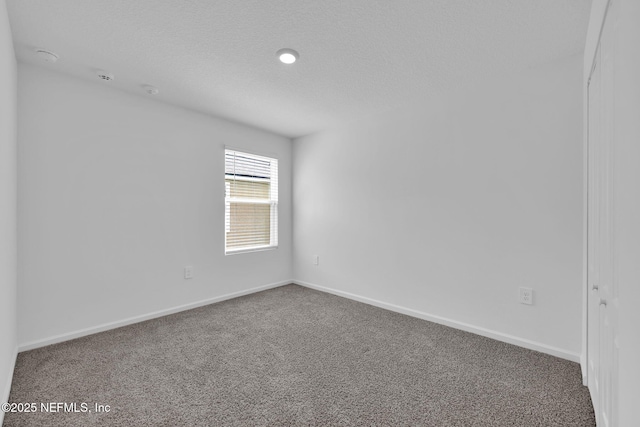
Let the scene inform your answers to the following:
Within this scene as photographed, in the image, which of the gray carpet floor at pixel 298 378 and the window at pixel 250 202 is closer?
the gray carpet floor at pixel 298 378

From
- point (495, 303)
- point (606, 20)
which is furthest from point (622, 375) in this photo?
point (495, 303)

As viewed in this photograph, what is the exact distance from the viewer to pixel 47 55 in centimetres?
215

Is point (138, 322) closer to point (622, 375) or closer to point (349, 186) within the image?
point (349, 186)

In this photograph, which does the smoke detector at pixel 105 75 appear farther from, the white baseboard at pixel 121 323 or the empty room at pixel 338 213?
the white baseboard at pixel 121 323

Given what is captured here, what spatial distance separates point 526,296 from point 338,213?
2.16m

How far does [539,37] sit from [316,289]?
137 inches

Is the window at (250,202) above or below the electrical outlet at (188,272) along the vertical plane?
above

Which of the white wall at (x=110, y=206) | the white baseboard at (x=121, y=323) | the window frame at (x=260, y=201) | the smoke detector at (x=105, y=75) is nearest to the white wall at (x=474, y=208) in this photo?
the window frame at (x=260, y=201)

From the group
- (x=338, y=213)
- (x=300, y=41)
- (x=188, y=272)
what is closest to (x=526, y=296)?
(x=338, y=213)

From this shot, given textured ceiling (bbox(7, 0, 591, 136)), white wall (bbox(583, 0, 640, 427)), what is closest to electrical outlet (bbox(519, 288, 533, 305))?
white wall (bbox(583, 0, 640, 427))

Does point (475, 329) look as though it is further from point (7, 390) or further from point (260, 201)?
point (7, 390)

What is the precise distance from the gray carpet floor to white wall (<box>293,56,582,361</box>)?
1.03 feet

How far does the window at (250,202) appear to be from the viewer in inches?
147

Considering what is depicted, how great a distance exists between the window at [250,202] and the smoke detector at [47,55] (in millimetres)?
1720
